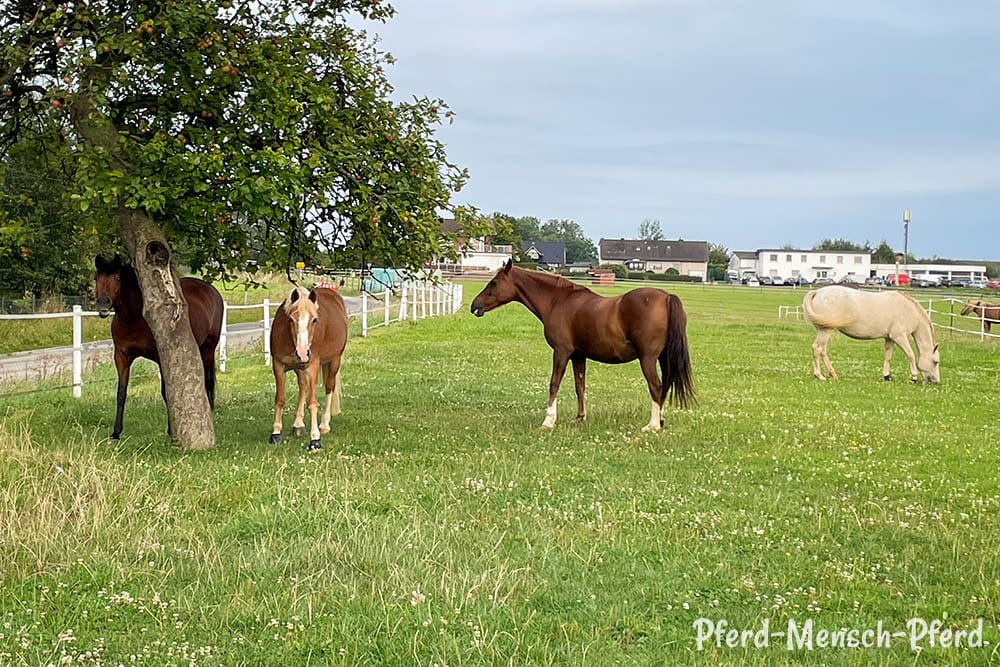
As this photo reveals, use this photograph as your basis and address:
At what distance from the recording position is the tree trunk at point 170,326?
9828 mm

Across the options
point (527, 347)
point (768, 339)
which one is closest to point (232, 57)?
point (527, 347)

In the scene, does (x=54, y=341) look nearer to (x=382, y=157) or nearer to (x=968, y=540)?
(x=382, y=157)

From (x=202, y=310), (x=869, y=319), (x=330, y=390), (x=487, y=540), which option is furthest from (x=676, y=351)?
(x=869, y=319)

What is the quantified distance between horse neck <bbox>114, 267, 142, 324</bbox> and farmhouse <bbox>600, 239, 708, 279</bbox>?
13916 centimetres

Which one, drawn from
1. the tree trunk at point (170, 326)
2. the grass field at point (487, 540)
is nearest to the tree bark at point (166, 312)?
the tree trunk at point (170, 326)

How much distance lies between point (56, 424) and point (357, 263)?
4.22 meters

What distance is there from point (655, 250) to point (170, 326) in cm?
14620

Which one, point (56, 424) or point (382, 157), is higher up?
point (382, 157)

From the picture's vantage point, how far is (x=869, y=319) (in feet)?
65.9

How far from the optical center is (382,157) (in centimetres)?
1036

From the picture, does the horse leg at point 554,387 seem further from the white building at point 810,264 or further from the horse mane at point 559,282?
the white building at point 810,264

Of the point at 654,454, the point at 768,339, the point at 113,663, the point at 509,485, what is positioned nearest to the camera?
the point at 113,663

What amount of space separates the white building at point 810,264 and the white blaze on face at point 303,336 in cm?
14501

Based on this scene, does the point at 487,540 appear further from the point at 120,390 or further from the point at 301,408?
the point at 120,390
